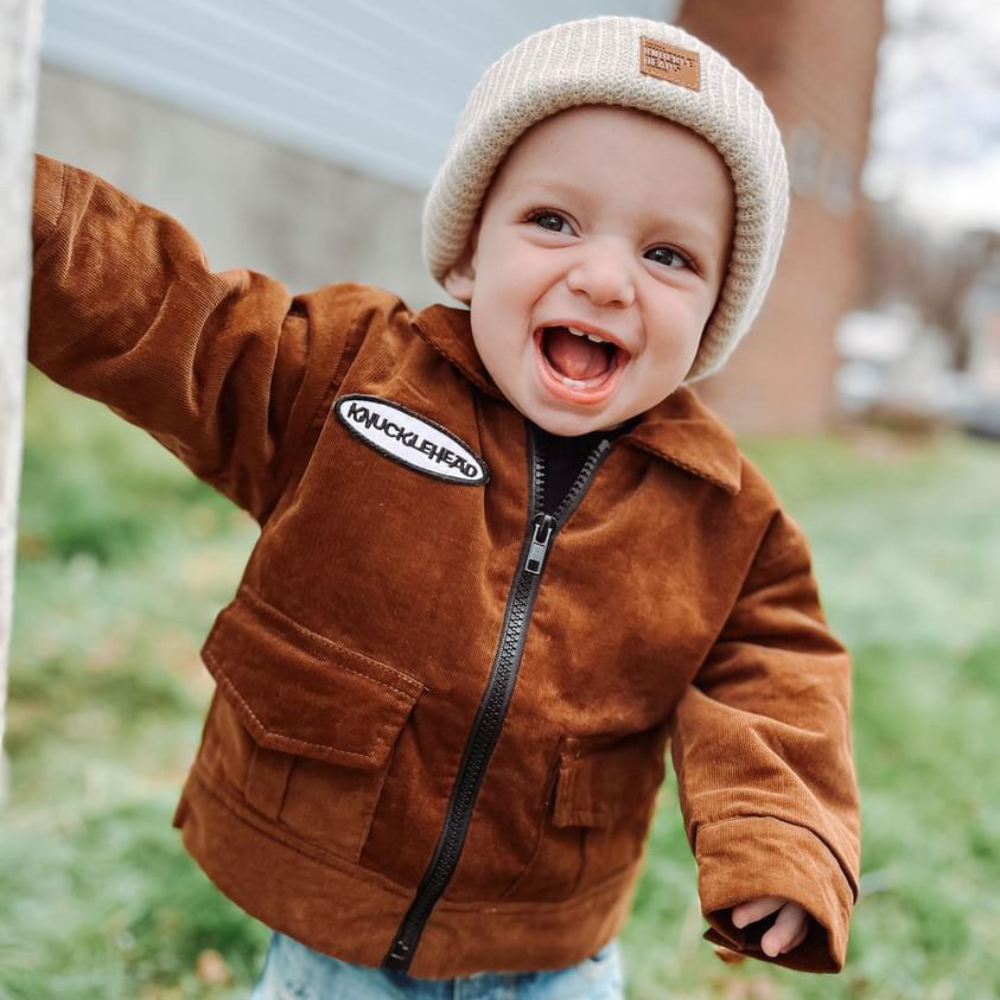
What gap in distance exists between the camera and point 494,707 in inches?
52.4

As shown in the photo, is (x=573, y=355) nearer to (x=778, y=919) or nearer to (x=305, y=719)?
(x=305, y=719)

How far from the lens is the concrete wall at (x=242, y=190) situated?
4012 millimetres

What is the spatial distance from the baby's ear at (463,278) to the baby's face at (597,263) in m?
0.13

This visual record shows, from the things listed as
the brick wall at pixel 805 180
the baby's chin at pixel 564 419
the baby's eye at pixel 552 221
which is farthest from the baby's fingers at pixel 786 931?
the brick wall at pixel 805 180

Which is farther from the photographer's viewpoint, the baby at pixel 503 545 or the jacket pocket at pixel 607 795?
the jacket pocket at pixel 607 795

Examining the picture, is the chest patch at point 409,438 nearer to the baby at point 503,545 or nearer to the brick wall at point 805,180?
the baby at point 503,545

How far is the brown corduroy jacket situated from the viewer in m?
1.27

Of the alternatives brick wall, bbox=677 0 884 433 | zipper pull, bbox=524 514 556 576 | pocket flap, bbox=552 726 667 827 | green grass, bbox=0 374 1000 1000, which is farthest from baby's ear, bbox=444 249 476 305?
brick wall, bbox=677 0 884 433

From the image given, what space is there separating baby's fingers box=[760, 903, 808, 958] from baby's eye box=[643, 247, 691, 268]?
2.56 feet

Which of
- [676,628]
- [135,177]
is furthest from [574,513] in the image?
[135,177]

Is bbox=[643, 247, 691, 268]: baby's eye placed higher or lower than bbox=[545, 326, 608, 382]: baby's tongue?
higher

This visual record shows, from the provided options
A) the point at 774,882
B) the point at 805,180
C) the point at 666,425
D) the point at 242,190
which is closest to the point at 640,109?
the point at 666,425

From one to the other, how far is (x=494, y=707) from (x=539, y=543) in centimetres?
21

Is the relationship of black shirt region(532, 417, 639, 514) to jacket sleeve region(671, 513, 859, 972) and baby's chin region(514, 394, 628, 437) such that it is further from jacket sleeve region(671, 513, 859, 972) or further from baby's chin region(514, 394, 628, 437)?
jacket sleeve region(671, 513, 859, 972)
